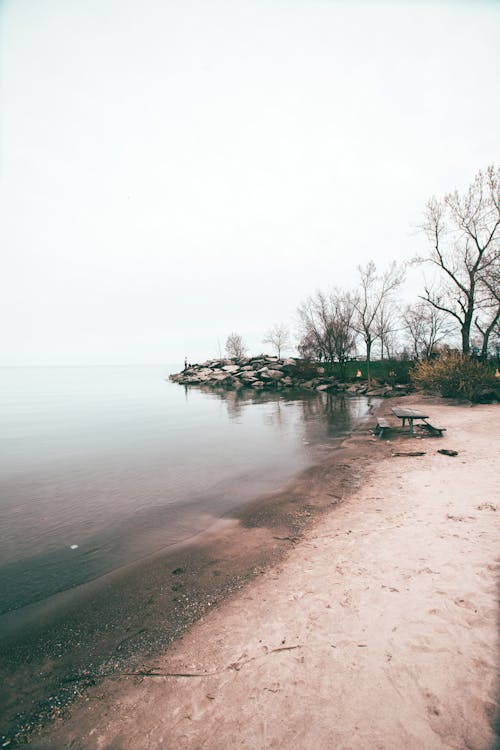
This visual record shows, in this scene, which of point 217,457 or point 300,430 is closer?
point 217,457

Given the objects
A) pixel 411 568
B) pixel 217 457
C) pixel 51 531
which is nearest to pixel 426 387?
pixel 217 457

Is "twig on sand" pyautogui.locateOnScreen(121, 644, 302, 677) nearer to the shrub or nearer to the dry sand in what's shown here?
the dry sand

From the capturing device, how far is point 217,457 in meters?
11.1

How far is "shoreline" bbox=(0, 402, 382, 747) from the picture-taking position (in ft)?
9.43

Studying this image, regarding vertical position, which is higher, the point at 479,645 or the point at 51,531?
the point at 479,645

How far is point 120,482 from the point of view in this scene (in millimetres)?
8945

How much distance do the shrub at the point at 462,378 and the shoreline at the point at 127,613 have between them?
16128 mm

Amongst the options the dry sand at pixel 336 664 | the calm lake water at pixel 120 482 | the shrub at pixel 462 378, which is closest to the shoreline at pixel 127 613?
the dry sand at pixel 336 664

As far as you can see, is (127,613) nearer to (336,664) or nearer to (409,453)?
(336,664)

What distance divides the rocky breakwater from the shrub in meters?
6.64

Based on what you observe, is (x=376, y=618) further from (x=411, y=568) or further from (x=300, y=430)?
(x=300, y=430)

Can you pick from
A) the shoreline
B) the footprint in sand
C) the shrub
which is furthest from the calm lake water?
the shrub

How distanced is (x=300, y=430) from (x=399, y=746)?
41.8ft

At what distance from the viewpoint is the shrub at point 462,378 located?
17531 millimetres
